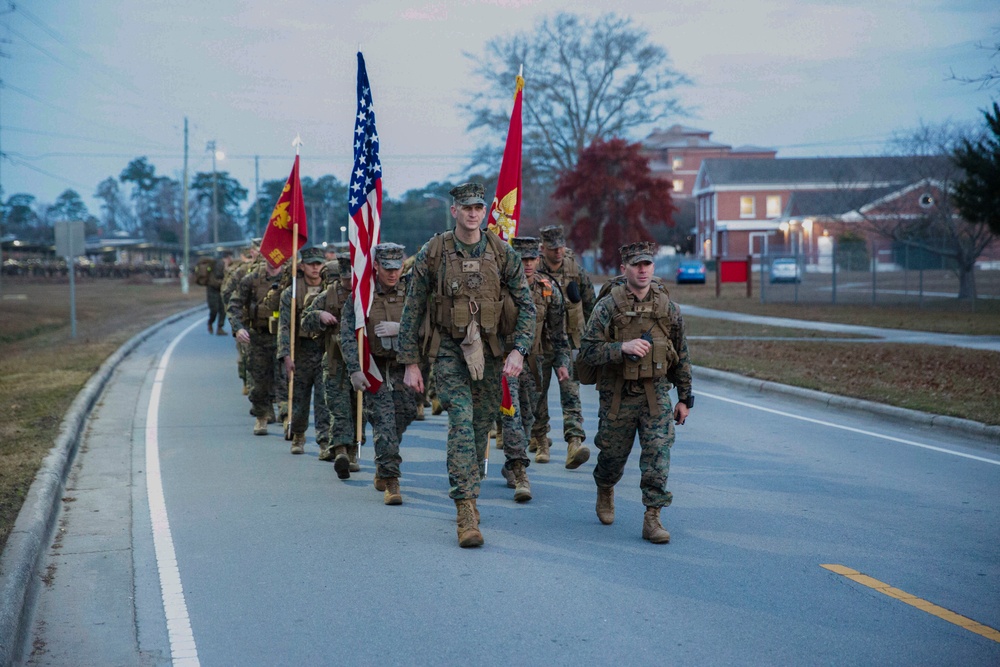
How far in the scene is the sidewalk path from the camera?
2059cm

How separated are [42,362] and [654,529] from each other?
15062 mm

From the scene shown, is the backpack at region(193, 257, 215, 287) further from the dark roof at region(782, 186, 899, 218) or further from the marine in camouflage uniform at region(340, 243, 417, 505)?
the dark roof at region(782, 186, 899, 218)

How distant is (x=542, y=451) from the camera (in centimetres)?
1020

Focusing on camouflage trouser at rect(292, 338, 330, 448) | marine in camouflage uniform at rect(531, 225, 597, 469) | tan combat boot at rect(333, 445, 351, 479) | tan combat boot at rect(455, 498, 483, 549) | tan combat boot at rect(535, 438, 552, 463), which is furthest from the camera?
camouflage trouser at rect(292, 338, 330, 448)

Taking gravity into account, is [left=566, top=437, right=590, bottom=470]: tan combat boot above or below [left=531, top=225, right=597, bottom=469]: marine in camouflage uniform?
below

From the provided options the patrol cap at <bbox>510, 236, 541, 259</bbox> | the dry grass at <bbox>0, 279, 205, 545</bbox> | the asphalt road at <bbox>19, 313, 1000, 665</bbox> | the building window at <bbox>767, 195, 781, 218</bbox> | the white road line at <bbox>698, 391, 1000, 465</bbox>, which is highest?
the building window at <bbox>767, 195, 781, 218</bbox>

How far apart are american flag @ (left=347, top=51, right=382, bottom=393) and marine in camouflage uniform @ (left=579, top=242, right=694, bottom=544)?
81.9 inches

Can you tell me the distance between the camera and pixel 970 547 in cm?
698

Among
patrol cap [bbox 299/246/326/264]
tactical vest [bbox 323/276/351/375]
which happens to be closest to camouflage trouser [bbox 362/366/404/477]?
tactical vest [bbox 323/276/351/375]

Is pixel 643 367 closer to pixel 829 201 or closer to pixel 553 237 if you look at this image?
pixel 553 237

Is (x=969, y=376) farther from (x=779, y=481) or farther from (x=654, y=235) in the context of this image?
(x=654, y=235)

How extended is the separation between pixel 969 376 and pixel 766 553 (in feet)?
32.8

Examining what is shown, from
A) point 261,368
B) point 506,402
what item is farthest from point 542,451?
point 261,368

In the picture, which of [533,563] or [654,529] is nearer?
[533,563]
